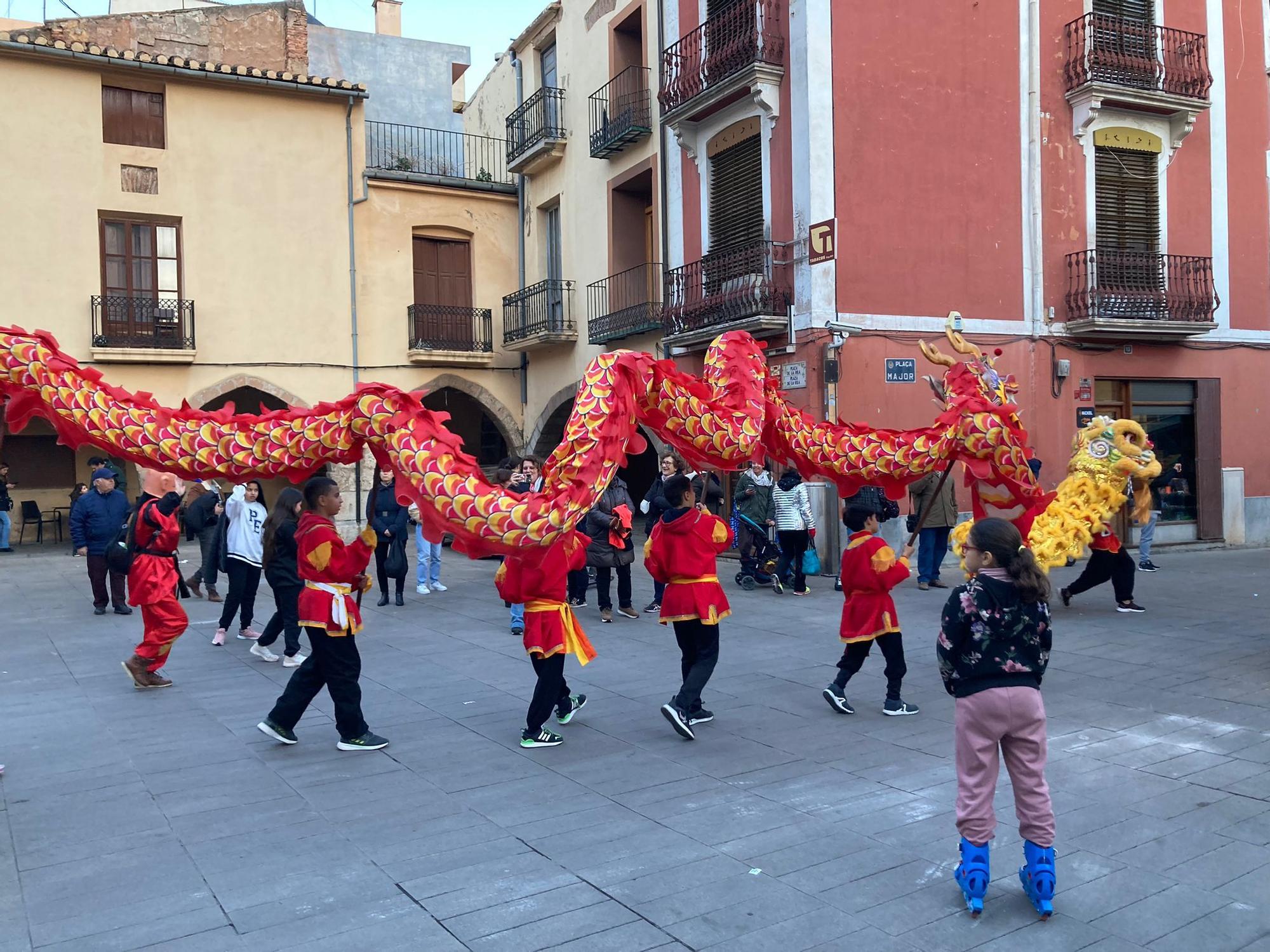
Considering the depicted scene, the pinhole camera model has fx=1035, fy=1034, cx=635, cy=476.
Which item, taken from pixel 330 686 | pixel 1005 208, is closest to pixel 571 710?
pixel 330 686

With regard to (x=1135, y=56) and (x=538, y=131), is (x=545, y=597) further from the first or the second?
(x=538, y=131)

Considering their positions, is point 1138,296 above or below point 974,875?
above

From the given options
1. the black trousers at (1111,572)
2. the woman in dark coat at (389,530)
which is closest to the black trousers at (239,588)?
the woman in dark coat at (389,530)

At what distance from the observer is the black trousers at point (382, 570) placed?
11.5 metres

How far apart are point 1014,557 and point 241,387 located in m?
18.1

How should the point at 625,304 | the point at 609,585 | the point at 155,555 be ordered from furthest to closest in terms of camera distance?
the point at 625,304 < the point at 609,585 < the point at 155,555

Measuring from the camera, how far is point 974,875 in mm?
3777

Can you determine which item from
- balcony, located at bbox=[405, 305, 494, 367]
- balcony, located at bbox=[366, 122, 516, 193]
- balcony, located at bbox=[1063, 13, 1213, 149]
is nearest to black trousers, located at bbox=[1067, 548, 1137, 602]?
balcony, located at bbox=[1063, 13, 1213, 149]

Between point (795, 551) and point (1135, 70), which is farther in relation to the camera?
point (1135, 70)

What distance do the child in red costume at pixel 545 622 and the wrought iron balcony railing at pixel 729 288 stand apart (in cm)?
875

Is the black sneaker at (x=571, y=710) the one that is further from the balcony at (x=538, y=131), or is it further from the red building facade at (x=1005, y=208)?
the balcony at (x=538, y=131)

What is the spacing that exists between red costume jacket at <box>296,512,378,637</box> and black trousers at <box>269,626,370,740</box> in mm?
85

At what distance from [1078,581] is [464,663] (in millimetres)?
6206

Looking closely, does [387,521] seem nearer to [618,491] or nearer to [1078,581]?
[618,491]
